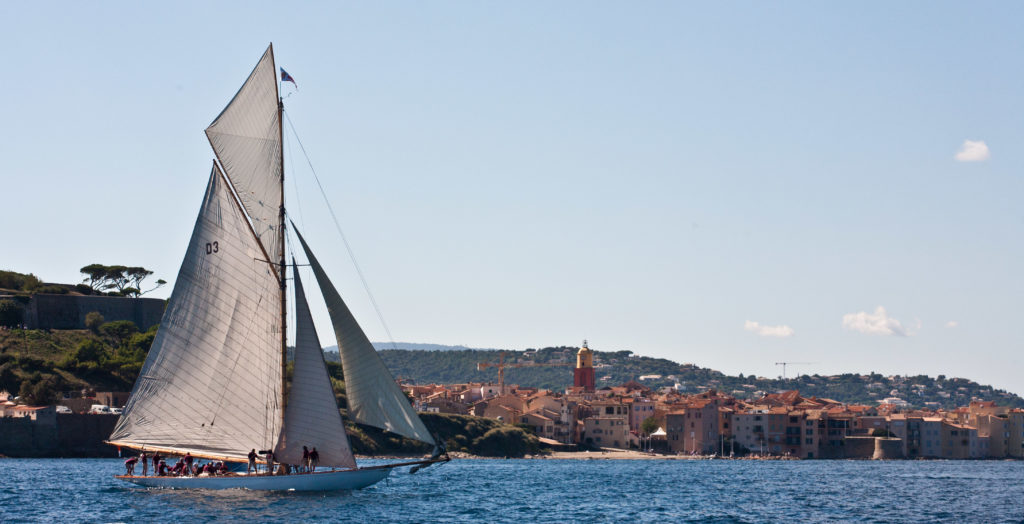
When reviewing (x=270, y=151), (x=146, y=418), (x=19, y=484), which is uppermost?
(x=270, y=151)

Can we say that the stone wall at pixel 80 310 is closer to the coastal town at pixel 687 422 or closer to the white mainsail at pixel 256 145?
Result: the coastal town at pixel 687 422

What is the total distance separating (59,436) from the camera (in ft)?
336

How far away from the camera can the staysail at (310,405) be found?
1937 inches

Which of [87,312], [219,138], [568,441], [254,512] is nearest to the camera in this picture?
[254,512]

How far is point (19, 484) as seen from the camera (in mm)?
63438

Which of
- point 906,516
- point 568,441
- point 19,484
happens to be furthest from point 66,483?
point 568,441

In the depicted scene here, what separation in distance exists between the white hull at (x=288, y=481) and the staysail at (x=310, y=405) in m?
0.73

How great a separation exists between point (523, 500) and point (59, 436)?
185 ft

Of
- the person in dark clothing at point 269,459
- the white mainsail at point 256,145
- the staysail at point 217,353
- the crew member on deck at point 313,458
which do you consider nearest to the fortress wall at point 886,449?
the crew member on deck at point 313,458

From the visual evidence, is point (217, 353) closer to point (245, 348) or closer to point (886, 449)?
point (245, 348)

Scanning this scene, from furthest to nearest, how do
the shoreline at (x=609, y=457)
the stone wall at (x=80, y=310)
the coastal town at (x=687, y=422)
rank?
the coastal town at (x=687, y=422)
the shoreline at (x=609, y=457)
the stone wall at (x=80, y=310)

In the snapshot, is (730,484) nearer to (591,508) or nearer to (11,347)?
(591,508)

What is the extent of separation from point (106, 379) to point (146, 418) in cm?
8021

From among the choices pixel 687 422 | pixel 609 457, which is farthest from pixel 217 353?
pixel 687 422
